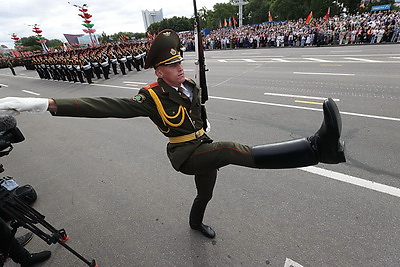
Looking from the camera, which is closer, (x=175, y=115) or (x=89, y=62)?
(x=175, y=115)

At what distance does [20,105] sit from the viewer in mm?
1298

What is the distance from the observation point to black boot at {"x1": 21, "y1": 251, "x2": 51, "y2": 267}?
6.79ft

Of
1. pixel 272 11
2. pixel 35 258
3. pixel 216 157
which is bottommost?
pixel 35 258

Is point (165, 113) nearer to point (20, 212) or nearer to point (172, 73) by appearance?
point (172, 73)

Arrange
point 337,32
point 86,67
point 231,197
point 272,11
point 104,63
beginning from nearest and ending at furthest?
point 231,197 < point 86,67 < point 104,63 < point 337,32 < point 272,11

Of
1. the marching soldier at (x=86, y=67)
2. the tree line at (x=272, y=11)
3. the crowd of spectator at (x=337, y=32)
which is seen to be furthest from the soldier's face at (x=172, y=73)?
the crowd of spectator at (x=337, y=32)

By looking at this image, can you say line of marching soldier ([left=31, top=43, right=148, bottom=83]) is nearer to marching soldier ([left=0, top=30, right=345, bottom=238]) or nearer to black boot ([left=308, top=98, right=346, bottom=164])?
marching soldier ([left=0, top=30, right=345, bottom=238])

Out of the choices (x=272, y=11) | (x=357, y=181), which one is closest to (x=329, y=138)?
(x=357, y=181)

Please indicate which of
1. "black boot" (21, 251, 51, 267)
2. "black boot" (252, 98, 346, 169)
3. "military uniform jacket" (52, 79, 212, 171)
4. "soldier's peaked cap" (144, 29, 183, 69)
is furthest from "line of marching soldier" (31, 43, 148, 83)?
"black boot" (252, 98, 346, 169)

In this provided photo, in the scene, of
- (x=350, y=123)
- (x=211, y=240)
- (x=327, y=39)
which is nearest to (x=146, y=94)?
(x=211, y=240)

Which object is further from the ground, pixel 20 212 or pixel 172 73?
pixel 172 73

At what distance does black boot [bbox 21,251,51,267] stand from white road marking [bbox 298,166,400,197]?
336 cm

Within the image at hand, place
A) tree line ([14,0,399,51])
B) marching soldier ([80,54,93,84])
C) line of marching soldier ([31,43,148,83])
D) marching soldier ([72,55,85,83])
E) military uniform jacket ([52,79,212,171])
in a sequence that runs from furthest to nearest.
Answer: tree line ([14,0,399,51]) < line of marching soldier ([31,43,148,83]) < marching soldier ([72,55,85,83]) < marching soldier ([80,54,93,84]) < military uniform jacket ([52,79,212,171])

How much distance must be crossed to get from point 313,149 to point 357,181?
2.08 metres
